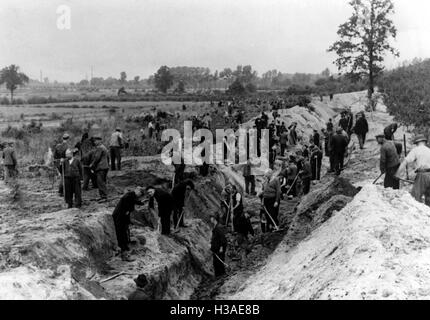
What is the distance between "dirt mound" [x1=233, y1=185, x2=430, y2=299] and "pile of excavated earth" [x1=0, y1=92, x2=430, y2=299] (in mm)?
20

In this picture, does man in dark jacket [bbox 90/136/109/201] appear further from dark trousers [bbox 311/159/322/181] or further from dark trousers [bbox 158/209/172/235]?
dark trousers [bbox 311/159/322/181]

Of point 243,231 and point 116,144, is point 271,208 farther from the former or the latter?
point 116,144

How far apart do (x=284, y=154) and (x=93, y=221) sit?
1343 cm

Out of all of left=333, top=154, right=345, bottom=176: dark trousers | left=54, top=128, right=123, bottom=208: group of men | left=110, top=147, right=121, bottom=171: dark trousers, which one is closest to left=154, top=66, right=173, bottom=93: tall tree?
left=110, top=147, right=121, bottom=171: dark trousers

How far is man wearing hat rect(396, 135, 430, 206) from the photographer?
927 centimetres

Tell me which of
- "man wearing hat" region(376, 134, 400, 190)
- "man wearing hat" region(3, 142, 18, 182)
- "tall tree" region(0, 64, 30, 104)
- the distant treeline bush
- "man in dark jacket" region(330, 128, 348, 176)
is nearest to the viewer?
"man wearing hat" region(376, 134, 400, 190)

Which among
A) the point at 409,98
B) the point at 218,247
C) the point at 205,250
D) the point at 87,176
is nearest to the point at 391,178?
the point at 218,247

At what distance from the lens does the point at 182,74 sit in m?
103

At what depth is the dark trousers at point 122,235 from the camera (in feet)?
31.8

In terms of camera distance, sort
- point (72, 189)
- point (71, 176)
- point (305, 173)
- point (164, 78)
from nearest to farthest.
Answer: point (71, 176), point (72, 189), point (305, 173), point (164, 78)

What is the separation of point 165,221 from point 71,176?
2421mm

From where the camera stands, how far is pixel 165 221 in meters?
11.2
